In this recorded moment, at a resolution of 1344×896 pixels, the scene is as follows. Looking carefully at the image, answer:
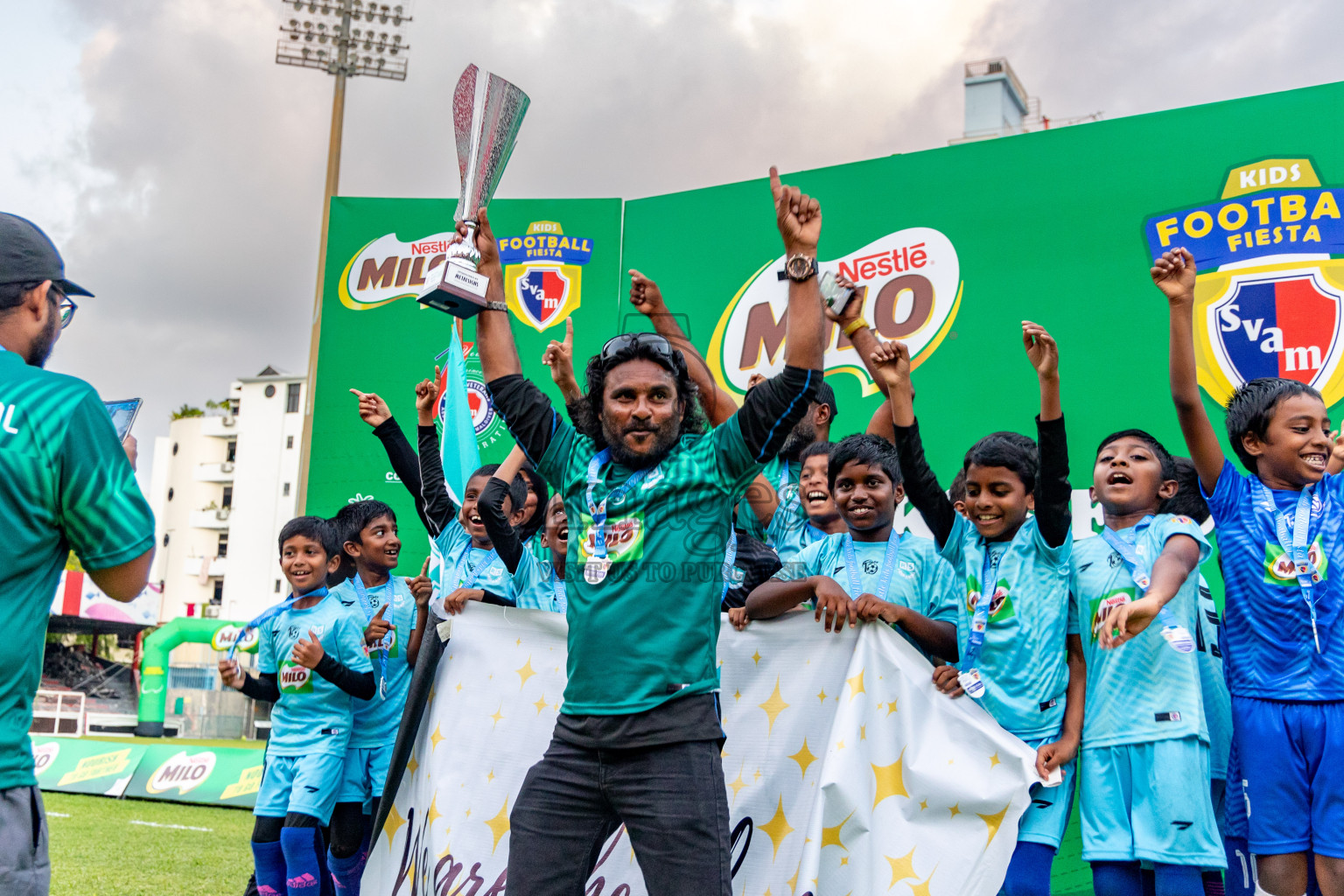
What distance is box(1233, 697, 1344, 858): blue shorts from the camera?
3246 millimetres

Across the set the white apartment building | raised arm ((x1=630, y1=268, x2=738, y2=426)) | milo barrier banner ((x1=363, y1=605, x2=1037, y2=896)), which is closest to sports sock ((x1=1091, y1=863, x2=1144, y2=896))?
milo barrier banner ((x1=363, y1=605, x2=1037, y2=896))

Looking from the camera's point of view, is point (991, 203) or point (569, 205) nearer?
point (991, 203)

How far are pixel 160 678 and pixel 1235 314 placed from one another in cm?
2111

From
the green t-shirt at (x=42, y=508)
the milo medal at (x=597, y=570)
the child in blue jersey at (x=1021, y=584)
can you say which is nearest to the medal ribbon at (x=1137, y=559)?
the child in blue jersey at (x=1021, y=584)

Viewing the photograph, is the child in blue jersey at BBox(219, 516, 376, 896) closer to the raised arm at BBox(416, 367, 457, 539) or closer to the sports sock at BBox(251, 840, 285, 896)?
the sports sock at BBox(251, 840, 285, 896)

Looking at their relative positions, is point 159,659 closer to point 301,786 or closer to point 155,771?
point 155,771

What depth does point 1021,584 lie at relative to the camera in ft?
12.0

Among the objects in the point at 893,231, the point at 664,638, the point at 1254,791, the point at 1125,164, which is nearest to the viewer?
the point at 664,638

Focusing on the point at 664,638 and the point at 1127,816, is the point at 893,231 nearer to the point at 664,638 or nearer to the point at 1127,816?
the point at 1127,816

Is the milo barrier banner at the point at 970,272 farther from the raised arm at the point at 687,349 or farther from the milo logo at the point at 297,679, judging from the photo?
the milo logo at the point at 297,679

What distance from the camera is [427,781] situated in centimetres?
401

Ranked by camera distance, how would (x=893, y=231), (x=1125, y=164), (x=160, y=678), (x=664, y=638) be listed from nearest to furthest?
1. (x=664, y=638)
2. (x=1125, y=164)
3. (x=893, y=231)
4. (x=160, y=678)

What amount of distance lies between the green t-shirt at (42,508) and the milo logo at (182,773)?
10289 millimetres

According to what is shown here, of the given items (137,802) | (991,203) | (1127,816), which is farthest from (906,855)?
(137,802)
